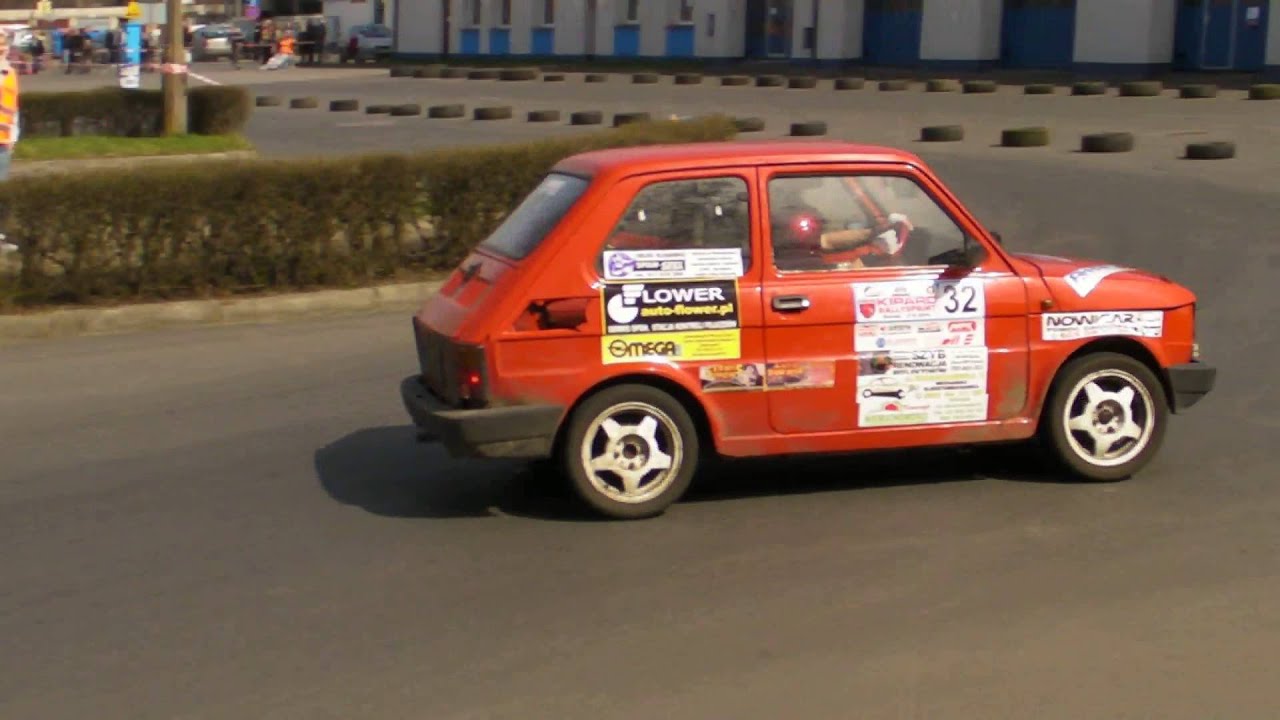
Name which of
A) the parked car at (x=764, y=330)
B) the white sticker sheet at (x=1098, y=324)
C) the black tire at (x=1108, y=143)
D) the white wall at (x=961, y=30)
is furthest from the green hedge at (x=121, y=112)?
the white wall at (x=961, y=30)

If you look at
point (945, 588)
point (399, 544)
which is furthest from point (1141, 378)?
point (399, 544)

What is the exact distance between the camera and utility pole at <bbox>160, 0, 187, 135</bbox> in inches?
943

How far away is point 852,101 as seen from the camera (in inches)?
1425

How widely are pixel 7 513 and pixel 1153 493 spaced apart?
530 cm

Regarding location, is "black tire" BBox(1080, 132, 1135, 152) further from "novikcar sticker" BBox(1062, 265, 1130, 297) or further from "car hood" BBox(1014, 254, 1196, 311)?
"novikcar sticker" BBox(1062, 265, 1130, 297)

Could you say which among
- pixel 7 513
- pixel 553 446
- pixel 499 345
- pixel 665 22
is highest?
pixel 665 22

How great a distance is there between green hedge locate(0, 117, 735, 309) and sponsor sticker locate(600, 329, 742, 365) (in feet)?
21.7

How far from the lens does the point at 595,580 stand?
6602 millimetres

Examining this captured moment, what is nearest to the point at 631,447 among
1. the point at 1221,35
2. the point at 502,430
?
the point at 502,430

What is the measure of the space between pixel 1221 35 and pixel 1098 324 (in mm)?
35759

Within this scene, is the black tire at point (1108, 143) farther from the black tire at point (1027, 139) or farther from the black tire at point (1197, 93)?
the black tire at point (1197, 93)

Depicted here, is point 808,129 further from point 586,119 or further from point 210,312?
point 210,312

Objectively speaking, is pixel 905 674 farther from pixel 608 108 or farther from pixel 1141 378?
pixel 608 108

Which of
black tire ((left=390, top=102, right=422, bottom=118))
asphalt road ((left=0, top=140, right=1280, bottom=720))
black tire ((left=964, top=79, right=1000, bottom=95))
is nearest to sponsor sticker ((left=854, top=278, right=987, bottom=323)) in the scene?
asphalt road ((left=0, top=140, right=1280, bottom=720))
